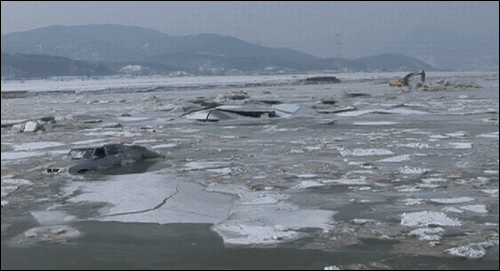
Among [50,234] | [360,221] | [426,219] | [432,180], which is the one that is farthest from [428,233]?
[50,234]

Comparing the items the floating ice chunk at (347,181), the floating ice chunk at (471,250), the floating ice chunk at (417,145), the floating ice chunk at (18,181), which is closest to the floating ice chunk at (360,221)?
the floating ice chunk at (471,250)

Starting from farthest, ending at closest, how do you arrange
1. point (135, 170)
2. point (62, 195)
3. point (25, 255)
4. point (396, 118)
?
1. point (396, 118)
2. point (135, 170)
3. point (62, 195)
4. point (25, 255)

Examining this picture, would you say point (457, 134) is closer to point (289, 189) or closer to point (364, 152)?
point (364, 152)

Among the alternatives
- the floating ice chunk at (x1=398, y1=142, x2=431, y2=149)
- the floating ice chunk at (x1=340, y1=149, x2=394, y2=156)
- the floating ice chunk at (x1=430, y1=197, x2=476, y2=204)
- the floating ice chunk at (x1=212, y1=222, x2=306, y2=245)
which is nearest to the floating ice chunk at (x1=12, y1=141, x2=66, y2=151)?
the floating ice chunk at (x1=340, y1=149, x2=394, y2=156)

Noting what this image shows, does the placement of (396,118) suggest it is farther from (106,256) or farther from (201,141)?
(106,256)

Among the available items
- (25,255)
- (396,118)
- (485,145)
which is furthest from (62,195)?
(396,118)

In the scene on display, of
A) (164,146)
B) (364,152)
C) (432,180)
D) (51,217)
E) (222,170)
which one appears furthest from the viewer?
(164,146)
